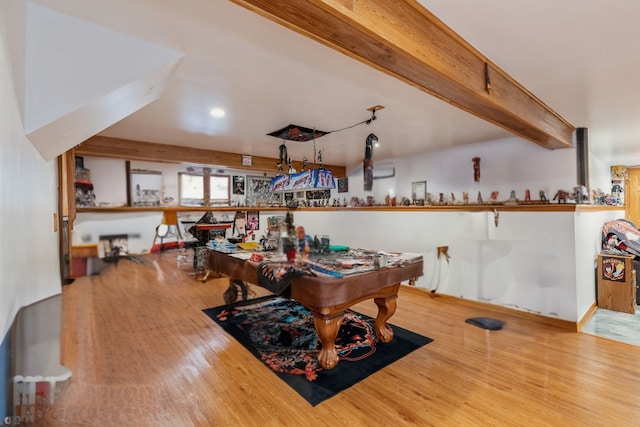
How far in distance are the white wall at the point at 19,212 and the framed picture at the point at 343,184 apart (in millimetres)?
2523

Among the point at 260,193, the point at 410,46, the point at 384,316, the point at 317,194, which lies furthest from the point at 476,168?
the point at 410,46

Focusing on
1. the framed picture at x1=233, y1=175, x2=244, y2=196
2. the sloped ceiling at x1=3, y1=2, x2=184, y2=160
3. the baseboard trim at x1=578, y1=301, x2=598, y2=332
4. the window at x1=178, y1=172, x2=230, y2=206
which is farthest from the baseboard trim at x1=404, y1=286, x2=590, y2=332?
the sloped ceiling at x1=3, y1=2, x2=184, y2=160

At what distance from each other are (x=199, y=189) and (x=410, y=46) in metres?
2.47

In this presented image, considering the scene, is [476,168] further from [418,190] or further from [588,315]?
[588,315]

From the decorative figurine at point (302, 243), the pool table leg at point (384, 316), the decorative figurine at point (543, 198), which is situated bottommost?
the pool table leg at point (384, 316)

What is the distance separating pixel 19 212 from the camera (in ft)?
5.21

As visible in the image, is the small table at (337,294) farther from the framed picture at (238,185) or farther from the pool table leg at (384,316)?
the framed picture at (238,185)

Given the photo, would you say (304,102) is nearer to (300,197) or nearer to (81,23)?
(300,197)

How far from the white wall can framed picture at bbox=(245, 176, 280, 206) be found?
167 cm

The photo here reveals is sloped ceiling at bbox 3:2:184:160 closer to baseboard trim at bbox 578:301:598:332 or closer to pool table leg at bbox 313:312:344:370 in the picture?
pool table leg at bbox 313:312:344:370

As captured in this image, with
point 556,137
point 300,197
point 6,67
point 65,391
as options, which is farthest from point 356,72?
point 65,391

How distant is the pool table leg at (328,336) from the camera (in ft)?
7.13

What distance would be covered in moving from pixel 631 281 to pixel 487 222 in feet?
5.67

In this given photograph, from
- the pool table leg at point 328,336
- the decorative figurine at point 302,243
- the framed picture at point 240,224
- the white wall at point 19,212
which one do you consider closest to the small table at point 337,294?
the pool table leg at point 328,336
